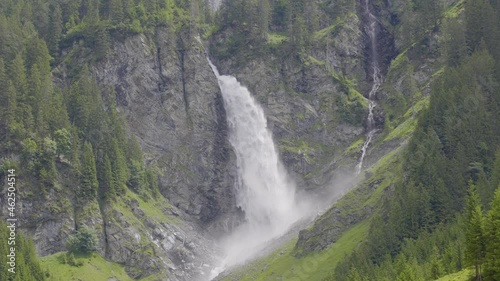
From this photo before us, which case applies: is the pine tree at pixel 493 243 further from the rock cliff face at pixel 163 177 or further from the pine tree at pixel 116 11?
the pine tree at pixel 116 11

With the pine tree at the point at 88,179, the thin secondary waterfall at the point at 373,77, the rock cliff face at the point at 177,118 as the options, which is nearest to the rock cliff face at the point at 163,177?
the rock cliff face at the point at 177,118

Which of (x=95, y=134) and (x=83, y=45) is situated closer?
(x=95, y=134)

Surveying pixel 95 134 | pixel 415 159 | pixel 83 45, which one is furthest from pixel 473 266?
pixel 83 45

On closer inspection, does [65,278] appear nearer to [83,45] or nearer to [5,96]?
[5,96]

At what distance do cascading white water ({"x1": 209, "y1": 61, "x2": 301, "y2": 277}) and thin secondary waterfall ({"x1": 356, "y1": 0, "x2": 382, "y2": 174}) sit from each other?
68.1 ft

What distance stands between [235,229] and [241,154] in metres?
20.3

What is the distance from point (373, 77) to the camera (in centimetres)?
17150

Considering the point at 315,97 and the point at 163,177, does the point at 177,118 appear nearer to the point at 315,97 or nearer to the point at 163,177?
the point at 163,177

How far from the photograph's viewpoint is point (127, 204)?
136 meters

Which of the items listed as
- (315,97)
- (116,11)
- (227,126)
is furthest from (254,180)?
(116,11)

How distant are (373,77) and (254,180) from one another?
46211 mm

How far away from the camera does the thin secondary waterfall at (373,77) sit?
15075 cm

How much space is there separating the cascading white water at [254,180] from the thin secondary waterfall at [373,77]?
20757 mm

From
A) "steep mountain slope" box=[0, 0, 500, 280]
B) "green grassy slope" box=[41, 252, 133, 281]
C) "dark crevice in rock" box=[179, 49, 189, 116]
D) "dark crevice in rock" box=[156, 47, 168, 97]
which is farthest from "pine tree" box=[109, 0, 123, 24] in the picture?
"green grassy slope" box=[41, 252, 133, 281]
